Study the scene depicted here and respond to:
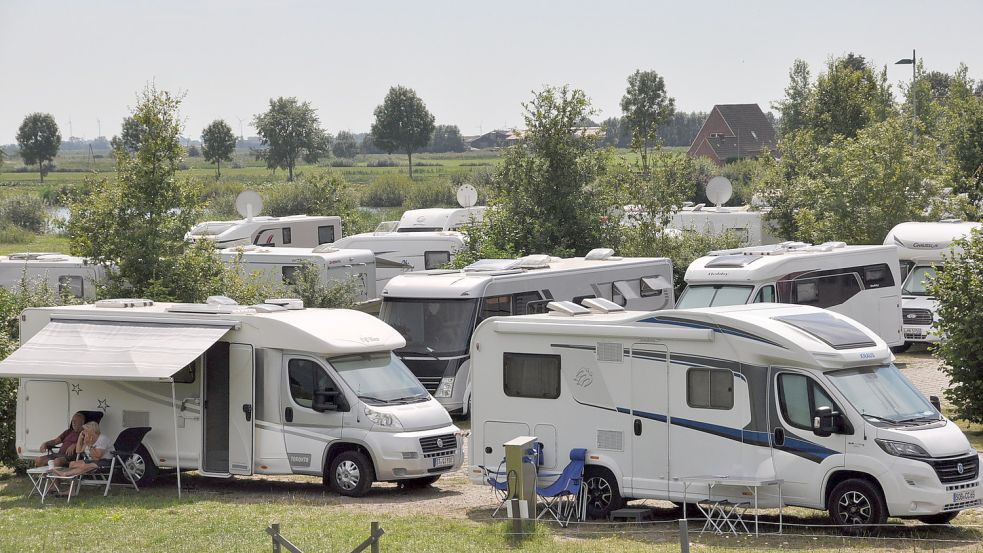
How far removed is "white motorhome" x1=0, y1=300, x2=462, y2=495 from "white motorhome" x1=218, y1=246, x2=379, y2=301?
9274 mm

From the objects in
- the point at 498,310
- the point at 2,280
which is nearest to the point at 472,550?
the point at 498,310

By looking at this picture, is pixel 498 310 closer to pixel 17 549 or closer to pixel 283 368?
pixel 283 368

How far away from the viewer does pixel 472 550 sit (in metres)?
11.0

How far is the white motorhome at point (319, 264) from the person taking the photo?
2505cm

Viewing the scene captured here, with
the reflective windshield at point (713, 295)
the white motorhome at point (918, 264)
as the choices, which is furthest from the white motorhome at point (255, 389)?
the white motorhome at point (918, 264)

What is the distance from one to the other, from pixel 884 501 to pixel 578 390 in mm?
3300

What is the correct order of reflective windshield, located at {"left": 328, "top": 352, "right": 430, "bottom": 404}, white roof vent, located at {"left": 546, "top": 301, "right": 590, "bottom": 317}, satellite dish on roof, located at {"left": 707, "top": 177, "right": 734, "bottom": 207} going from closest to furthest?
white roof vent, located at {"left": 546, "top": 301, "right": 590, "bottom": 317}
reflective windshield, located at {"left": 328, "top": 352, "right": 430, "bottom": 404}
satellite dish on roof, located at {"left": 707, "top": 177, "right": 734, "bottom": 207}

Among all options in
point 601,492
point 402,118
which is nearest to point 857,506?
point 601,492

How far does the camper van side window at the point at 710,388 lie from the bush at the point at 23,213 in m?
55.0

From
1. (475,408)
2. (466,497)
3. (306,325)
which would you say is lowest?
(466,497)

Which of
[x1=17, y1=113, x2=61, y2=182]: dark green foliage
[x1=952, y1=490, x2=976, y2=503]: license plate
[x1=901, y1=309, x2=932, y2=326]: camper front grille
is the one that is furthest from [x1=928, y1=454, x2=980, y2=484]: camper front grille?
[x1=17, y1=113, x2=61, y2=182]: dark green foliage

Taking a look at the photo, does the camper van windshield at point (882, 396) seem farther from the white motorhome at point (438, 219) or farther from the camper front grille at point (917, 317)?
the white motorhome at point (438, 219)

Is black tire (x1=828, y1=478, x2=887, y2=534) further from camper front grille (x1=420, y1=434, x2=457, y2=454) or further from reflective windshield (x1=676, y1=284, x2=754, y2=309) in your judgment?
reflective windshield (x1=676, y1=284, x2=754, y2=309)

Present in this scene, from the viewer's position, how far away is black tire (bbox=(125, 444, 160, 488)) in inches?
594
